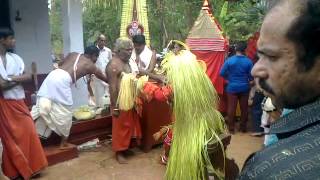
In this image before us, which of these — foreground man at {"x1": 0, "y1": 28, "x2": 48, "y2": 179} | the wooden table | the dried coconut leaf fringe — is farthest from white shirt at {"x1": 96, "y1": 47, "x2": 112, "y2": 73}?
the dried coconut leaf fringe

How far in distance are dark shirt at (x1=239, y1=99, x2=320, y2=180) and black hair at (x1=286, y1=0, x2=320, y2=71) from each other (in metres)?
0.10

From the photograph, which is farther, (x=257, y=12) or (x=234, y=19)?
(x=234, y=19)

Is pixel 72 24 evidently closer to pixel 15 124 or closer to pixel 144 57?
pixel 144 57

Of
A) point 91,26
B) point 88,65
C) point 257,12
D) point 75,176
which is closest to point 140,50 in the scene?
point 88,65

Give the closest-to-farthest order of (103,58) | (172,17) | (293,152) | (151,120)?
(293,152) → (151,120) → (103,58) → (172,17)

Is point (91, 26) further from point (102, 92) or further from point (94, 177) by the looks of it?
point (94, 177)

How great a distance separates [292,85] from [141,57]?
5839 mm

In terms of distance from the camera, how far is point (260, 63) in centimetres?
97

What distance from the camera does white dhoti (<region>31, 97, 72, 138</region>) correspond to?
5.39 metres

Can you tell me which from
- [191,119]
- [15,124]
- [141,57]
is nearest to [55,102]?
[15,124]

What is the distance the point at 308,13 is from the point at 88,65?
5033mm

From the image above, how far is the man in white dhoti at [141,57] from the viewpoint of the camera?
637 centimetres

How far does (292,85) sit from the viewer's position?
914mm

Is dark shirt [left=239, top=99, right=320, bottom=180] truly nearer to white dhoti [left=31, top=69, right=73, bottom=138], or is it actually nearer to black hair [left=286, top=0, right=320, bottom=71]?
black hair [left=286, top=0, right=320, bottom=71]
